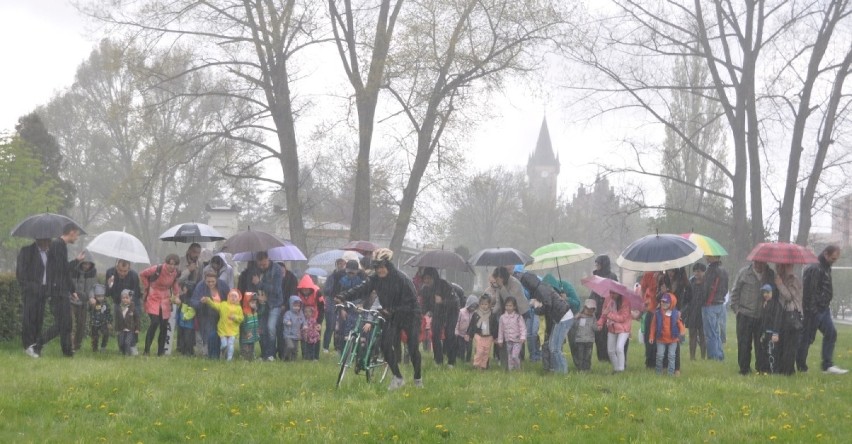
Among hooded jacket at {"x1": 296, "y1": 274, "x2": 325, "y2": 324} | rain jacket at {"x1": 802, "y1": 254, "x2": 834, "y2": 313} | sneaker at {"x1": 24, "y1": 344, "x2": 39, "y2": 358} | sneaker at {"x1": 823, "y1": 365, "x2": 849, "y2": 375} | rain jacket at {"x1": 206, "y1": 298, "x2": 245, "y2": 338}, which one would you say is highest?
rain jacket at {"x1": 802, "y1": 254, "x2": 834, "y2": 313}

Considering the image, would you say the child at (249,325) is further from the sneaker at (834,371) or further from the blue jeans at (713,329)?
the sneaker at (834,371)

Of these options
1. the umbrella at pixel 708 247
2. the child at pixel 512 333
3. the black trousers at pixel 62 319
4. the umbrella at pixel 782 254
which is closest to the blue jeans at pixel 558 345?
the child at pixel 512 333

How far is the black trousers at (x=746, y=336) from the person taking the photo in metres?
13.4

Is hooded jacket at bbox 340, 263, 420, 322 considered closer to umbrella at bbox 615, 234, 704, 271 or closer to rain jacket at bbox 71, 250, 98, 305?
umbrella at bbox 615, 234, 704, 271

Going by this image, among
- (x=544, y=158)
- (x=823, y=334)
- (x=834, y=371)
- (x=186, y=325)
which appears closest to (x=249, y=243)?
(x=186, y=325)

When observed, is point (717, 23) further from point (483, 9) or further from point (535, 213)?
point (535, 213)

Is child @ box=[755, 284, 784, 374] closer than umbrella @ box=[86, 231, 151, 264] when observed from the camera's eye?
Yes

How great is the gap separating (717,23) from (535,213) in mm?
51715

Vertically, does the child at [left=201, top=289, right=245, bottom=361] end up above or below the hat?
below

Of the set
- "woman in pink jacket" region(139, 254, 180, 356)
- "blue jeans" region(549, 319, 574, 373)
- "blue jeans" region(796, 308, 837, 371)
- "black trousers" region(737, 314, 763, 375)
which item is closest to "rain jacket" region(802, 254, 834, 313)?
"blue jeans" region(796, 308, 837, 371)

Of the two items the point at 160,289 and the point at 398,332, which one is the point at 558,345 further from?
the point at 160,289

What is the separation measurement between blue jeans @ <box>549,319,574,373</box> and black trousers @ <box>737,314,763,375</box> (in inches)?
95.3

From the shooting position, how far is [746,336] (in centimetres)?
1350

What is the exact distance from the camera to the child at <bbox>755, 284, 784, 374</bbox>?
43.5ft
